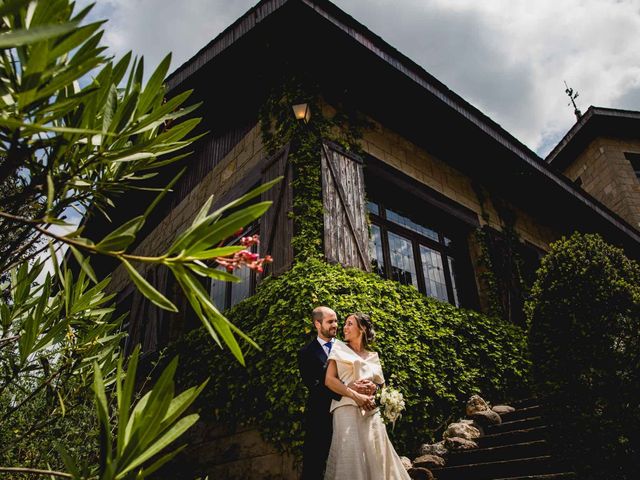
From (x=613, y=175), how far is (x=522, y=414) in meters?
11.9

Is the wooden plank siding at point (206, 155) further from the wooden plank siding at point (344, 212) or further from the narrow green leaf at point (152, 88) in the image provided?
the narrow green leaf at point (152, 88)

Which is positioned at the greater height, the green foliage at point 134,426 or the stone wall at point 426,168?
the stone wall at point 426,168

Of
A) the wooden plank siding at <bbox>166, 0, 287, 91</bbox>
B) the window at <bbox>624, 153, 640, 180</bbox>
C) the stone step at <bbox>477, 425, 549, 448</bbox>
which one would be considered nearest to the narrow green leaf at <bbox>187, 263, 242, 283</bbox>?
the stone step at <bbox>477, 425, 549, 448</bbox>

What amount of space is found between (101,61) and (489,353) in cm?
544

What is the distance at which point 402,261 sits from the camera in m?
6.55

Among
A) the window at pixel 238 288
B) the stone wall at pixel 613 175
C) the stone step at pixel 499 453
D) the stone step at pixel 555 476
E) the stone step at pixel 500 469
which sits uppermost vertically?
the stone wall at pixel 613 175

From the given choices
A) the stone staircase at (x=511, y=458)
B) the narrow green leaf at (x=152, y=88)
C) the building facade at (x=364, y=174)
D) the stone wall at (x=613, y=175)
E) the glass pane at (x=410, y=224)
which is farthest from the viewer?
the stone wall at (x=613, y=175)

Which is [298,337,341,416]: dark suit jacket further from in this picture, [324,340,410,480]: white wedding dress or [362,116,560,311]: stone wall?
[362,116,560,311]: stone wall

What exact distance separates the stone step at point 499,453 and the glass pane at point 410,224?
11.7 feet

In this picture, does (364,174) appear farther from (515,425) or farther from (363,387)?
(363,387)

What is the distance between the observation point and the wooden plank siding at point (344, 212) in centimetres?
500

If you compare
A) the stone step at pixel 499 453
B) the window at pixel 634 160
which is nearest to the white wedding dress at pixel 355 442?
the stone step at pixel 499 453

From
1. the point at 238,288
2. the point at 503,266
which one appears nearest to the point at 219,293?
the point at 238,288

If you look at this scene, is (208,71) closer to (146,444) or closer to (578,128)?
(146,444)
